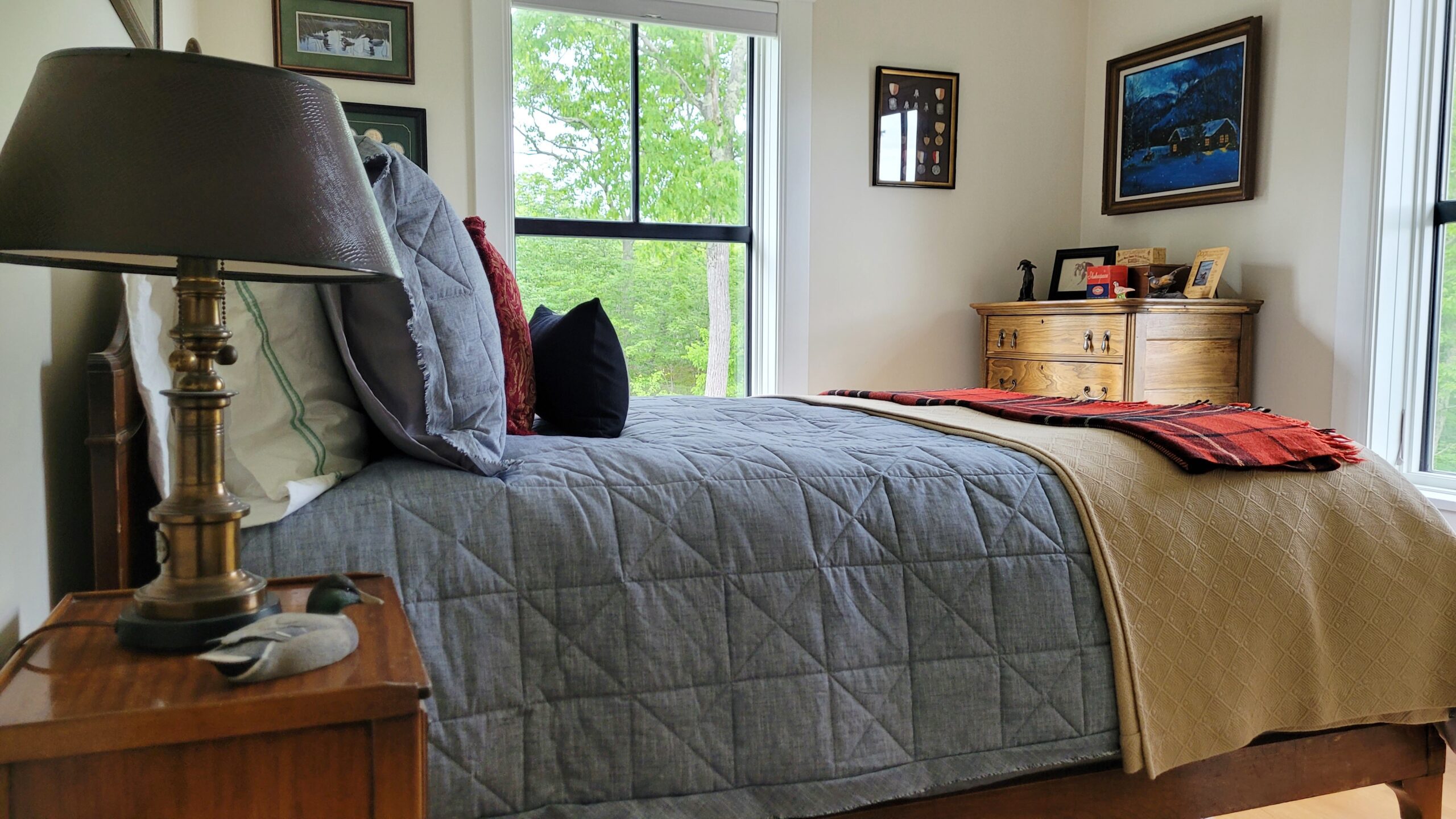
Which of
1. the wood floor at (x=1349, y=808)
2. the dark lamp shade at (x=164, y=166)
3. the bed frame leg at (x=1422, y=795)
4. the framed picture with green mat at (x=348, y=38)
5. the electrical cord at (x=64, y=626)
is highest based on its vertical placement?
the framed picture with green mat at (x=348, y=38)

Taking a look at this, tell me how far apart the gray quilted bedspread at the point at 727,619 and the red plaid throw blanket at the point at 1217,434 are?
0.84ft

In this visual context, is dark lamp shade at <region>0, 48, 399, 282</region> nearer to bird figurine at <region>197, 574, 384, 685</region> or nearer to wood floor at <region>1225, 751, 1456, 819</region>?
bird figurine at <region>197, 574, 384, 685</region>

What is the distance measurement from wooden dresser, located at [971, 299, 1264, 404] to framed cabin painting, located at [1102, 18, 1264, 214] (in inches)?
21.2

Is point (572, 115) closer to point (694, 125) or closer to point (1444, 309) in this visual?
point (694, 125)

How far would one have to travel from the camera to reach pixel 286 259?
756mm

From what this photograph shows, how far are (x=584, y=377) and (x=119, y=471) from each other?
80 cm

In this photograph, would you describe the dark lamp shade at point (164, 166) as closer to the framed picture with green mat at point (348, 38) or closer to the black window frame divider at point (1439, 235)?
the framed picture with green mat at point (348, 38)

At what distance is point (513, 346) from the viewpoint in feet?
5.74

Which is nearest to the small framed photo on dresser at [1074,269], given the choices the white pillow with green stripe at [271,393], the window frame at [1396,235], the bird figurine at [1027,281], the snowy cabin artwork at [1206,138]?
the bird figurine at [1027,281]

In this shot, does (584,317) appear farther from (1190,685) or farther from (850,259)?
(850,259)

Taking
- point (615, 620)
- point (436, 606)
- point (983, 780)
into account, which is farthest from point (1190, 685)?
point (436, 606)

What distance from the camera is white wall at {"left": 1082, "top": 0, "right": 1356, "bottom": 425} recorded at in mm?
3391

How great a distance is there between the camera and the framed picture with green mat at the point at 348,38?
3.43 metres

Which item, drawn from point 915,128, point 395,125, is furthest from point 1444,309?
point 395,125
